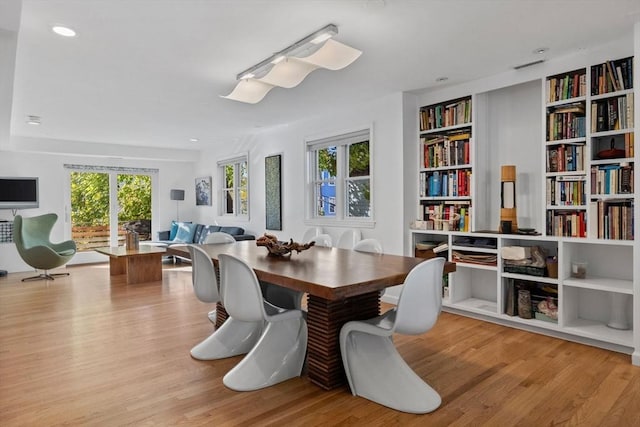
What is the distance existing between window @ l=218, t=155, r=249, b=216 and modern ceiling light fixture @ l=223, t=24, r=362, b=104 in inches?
140

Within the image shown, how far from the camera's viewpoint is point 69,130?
20.5ft

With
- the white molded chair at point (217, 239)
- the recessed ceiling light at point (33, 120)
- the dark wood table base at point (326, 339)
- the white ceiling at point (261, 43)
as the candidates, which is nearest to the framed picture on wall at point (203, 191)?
the recessed ceiling light at point (33, 120)

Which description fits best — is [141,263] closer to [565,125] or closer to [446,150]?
[446,150]

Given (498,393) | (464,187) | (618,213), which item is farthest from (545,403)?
(464,187)

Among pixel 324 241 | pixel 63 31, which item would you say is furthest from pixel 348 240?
pixel 63 31

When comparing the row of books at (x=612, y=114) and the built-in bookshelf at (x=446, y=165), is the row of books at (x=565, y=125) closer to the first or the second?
the row of books at (x=612, y=114)

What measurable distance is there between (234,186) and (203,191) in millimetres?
1322

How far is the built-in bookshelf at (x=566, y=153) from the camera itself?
129 inches

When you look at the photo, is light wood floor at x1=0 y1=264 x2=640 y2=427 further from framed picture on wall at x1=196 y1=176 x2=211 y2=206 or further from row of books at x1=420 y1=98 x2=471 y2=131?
framed picture on wall at x1=196 y1=176 x2=211 y2=206

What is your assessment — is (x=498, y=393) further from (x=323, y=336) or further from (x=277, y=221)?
(x=277, y=221)

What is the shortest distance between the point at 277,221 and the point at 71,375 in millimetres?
3844

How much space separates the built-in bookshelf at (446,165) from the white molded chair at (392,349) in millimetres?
1980

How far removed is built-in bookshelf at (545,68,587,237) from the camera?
10.8ft

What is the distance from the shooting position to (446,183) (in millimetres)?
4246
